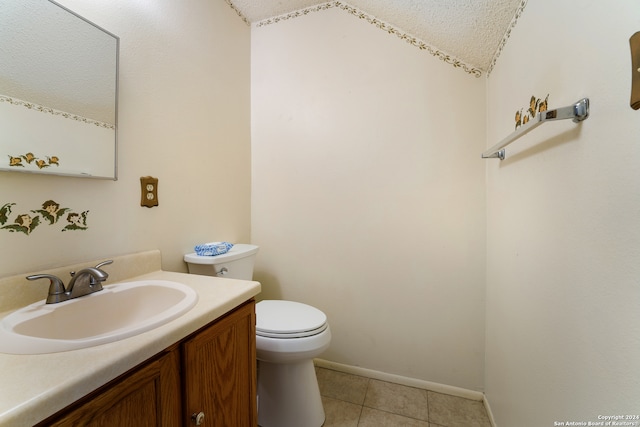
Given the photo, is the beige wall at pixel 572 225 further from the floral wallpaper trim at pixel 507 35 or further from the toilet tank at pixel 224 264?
the toilet tank at pixel 224 264

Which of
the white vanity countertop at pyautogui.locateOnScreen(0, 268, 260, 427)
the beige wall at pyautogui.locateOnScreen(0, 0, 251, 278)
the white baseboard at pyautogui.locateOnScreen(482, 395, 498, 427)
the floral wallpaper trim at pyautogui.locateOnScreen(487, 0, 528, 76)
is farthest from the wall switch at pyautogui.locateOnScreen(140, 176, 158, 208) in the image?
the white baseboard at pyautogui.locateOnScreen(482, 395, 498, 427)

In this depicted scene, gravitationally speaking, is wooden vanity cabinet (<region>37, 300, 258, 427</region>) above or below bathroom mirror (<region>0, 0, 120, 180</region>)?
below

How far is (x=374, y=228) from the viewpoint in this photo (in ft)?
5.16

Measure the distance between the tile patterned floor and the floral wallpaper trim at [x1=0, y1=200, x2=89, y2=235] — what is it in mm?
1409

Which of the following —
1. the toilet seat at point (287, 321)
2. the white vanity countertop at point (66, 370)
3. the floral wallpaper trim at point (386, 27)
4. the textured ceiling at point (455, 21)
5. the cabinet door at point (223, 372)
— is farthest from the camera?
the floral wallpaper trim at point (386, 27)

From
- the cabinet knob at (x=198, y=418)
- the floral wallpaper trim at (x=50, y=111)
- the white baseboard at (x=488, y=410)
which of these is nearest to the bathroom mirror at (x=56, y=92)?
the floral wallpaper trim at (x=50, y=111)

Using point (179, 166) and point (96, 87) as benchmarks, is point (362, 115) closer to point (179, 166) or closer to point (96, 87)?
point (179, 166)

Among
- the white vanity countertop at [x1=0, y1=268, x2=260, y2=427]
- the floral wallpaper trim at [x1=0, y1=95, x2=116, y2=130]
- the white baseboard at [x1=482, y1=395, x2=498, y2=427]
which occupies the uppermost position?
the floral wallpaper trim at [x1=0, y1=95, x2=116, y2=130]

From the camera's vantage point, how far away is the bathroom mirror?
0.73 meters

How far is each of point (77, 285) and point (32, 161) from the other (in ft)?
1.29

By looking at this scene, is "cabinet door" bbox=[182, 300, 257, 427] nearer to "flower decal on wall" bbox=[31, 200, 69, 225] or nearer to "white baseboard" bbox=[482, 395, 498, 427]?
"flower decal on wall" bbox=[31, 200, 69, 225]

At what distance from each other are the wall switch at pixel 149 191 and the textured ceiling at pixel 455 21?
130cm

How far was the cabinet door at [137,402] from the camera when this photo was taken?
0.44 meters

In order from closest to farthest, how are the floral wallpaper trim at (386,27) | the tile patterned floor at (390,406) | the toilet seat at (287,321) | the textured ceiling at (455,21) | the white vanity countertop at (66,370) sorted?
the white vanity countertop at (66,370)
the textured ceiling at (455,21)
the toilet seat at (287,321)
the tile patterned floor at (390,406)
the floral wallpaper trim at (386,27)
